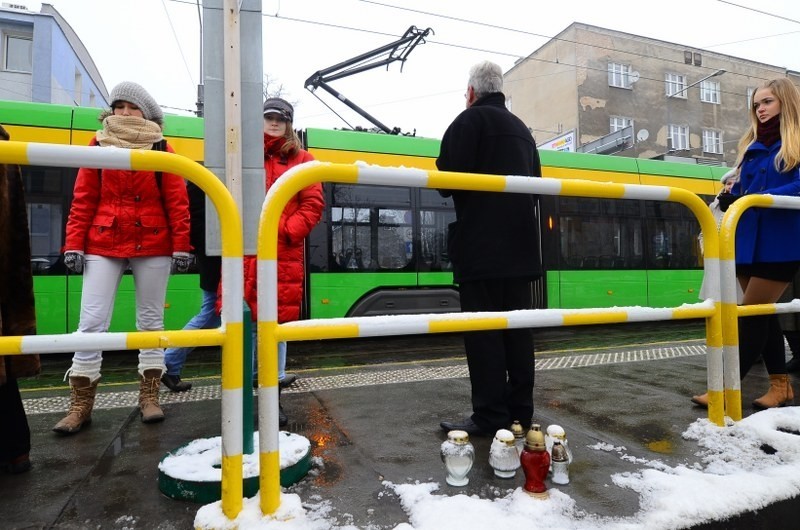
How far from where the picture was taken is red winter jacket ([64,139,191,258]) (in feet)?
8.30

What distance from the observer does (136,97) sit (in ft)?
8.57

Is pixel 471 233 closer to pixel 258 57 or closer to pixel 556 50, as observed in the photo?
pixel 258 57

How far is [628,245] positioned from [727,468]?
288 inches

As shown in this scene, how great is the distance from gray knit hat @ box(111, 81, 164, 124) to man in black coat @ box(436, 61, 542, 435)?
166 centimetres

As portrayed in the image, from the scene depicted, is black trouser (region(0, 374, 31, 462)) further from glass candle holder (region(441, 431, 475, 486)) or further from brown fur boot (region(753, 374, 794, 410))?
brown fur boot (region(753, 374, 794, 410))

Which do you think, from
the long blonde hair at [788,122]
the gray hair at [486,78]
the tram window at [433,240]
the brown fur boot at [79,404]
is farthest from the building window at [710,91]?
the brown fur boot at [79,404]

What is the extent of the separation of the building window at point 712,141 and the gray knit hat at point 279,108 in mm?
32963

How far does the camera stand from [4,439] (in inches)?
75.2

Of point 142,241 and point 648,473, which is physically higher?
point 142,241

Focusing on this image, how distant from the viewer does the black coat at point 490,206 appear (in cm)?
233

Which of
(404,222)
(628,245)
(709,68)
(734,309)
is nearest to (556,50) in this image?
(709,68)

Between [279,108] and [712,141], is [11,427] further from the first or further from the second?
[712,141]

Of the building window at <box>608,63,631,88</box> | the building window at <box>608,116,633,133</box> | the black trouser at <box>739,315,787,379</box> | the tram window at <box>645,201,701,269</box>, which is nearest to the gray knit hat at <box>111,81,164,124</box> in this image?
the black trouser at <box>739,315,787,379</box>

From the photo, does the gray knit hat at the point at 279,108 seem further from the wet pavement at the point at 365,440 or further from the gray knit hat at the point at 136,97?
the wet pavement at the point at 365,440
